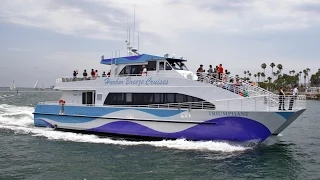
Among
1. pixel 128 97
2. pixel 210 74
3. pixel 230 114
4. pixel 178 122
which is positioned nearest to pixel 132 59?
pixel 128 97

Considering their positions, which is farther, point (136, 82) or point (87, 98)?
point (87, 98)

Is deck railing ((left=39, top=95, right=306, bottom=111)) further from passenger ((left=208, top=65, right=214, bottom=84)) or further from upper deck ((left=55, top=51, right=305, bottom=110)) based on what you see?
passenger ((left=208, top=65, right=214, bottom=84))

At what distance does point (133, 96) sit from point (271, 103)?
6607 millimetres

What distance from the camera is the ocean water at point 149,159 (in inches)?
432

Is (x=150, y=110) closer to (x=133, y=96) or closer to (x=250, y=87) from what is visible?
(x=133, y=96)

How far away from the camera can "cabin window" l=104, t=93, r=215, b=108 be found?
15408mm

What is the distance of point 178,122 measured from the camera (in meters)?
15.0

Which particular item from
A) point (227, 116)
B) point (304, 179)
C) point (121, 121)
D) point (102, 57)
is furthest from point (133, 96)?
point (304, 179)

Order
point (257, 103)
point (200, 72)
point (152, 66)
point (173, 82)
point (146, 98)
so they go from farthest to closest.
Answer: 1. point (152, 66)
2. point (146, 98)
3. point (200, 72)
4. point (173, 82)
5. point (257, 103)

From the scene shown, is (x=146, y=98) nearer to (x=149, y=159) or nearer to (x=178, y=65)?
(x=178, y=65)

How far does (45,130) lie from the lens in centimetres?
1914

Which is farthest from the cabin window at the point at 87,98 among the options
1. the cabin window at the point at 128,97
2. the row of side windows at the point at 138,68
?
the cabin window at the point at 128,97

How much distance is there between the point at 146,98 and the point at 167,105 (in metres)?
1.29

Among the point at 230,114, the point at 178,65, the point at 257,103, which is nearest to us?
the point at 230,114
